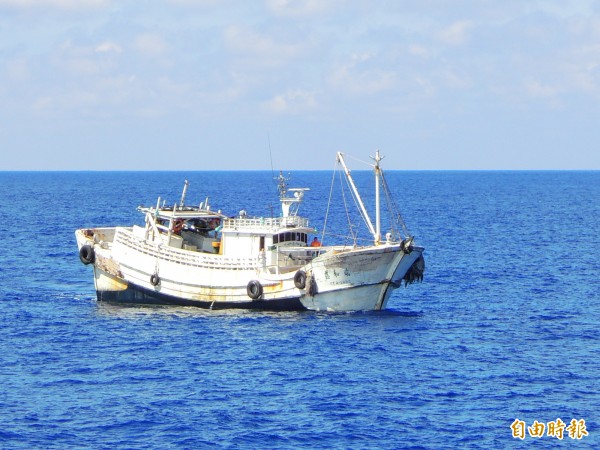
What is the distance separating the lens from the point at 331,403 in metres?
42.3

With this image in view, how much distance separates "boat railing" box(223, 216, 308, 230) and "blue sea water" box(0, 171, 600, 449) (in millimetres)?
4979

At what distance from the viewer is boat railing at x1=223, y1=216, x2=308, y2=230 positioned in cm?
5953

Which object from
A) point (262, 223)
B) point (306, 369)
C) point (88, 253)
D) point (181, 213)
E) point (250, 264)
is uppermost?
point (181, 213)

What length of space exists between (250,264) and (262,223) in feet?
9.08

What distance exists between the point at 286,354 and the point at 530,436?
48.4ft

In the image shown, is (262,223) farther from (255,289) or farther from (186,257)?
(186,257)

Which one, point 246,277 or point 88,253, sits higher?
point 88,253

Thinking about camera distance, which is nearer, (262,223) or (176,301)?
(262,223)

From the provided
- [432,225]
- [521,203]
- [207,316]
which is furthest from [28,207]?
[207,316]

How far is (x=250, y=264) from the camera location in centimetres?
5831

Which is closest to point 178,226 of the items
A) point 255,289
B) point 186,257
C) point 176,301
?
point 186,257

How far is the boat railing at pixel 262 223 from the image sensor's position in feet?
195

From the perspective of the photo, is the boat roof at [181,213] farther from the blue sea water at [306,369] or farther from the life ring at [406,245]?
the life ring at [406,245]

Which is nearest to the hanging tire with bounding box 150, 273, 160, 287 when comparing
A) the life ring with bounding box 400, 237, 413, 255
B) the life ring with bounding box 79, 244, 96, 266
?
the life ring with bounding box 79, 244, 96, 266
